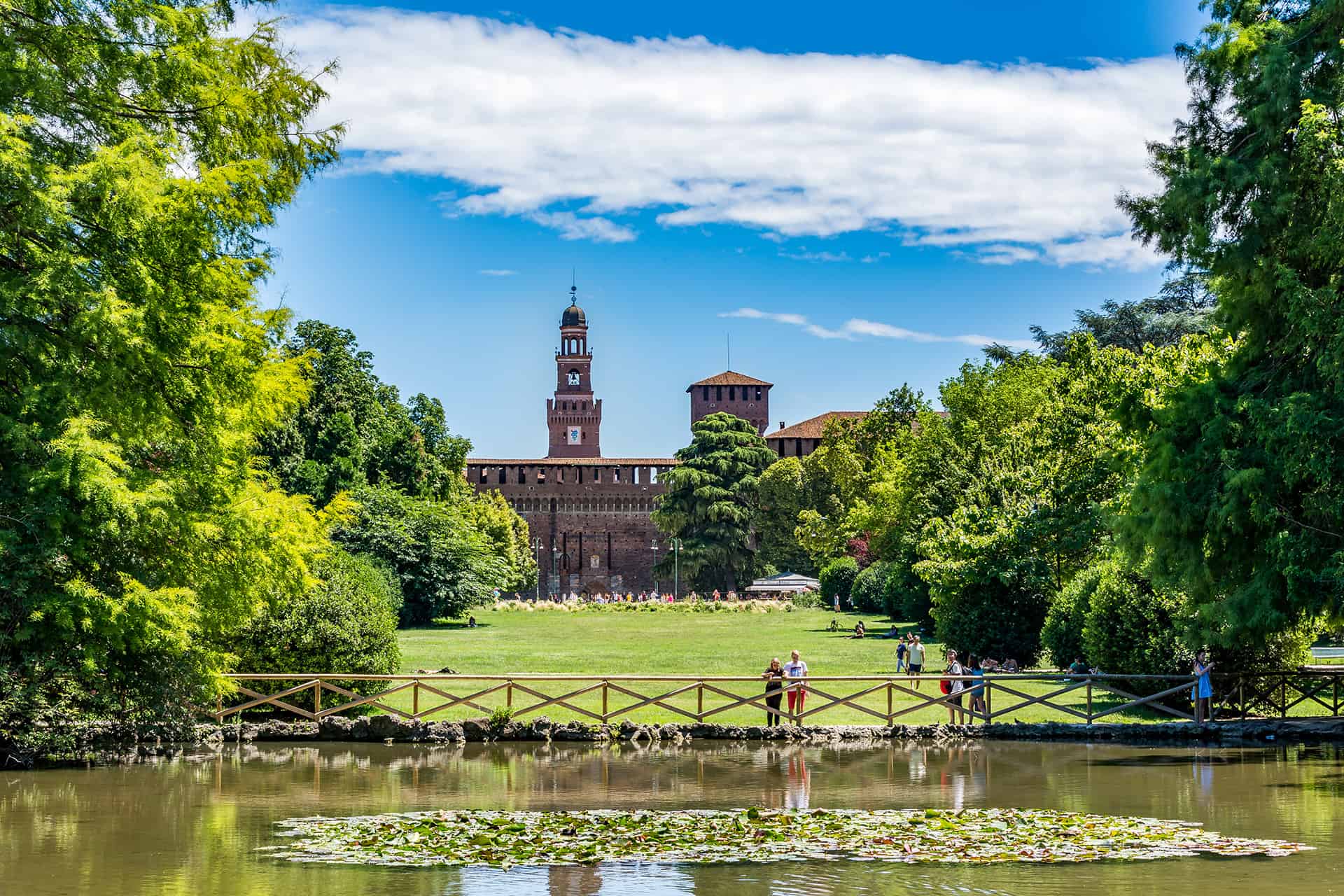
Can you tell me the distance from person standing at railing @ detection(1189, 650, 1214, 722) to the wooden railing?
24 centimetres

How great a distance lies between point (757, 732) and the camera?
61.0 ft

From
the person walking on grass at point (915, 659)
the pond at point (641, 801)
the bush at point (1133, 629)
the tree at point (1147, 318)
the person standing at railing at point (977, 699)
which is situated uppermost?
the tree at point (1147, 318)

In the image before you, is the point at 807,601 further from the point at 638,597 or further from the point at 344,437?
the point at 344,437

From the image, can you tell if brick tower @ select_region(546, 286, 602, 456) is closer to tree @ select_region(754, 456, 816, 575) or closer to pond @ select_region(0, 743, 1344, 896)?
tree @ select_region(754, 456, 816, 575)

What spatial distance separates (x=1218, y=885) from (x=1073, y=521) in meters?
17.1

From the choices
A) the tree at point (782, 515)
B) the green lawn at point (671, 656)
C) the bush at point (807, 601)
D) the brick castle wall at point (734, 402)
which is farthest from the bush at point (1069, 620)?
the brick castle wall at point (734, 402)

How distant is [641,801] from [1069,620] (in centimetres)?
1320

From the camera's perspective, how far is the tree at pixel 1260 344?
1473cm

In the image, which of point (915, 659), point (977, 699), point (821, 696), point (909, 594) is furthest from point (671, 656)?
point (977, 699)

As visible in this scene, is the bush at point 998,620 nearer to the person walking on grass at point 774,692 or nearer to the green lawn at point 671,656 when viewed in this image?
the green lawn at point 671,656

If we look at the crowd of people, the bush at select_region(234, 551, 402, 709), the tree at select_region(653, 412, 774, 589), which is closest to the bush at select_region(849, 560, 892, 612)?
the crowd of people

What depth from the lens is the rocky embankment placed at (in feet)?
59.5

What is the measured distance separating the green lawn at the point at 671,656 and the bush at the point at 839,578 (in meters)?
1.90

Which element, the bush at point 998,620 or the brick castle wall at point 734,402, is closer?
the bush at point 998,620
